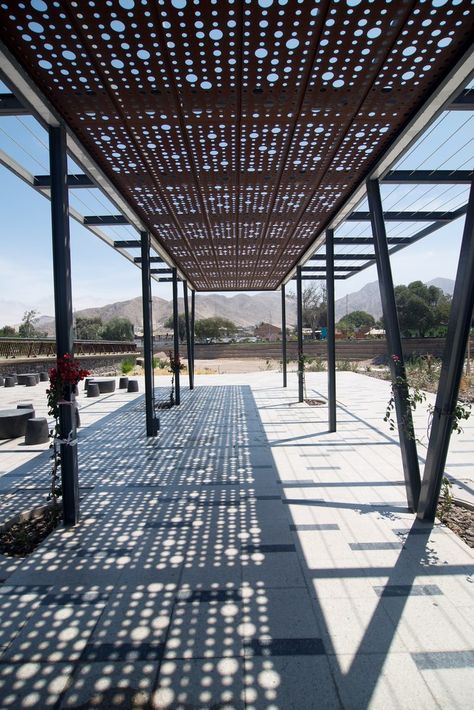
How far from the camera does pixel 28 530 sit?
12.3 feet

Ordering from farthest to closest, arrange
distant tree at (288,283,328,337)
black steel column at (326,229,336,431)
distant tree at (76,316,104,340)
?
distant tree at (288,283,328,337), distant tree at (76,316,104,340), black steel column at (326,229,336,431)

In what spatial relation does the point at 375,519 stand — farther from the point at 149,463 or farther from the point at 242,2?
the point at 242,2

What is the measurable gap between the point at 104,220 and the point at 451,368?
5476mm

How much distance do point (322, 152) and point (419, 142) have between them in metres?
0.90

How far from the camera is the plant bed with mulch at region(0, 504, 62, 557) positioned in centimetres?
340

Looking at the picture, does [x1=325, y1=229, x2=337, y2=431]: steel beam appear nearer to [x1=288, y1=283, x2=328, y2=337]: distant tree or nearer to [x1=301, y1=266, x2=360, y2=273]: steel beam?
[x1=301, y1=266, x2=360, y2=273]: steel beam

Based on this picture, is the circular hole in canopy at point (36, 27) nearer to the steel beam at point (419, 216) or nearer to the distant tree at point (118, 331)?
the steel beam at point (419, 216)

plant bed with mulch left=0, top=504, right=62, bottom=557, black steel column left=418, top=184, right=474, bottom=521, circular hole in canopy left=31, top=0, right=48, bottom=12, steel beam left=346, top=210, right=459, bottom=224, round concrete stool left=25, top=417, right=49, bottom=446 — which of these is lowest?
plant bed with mulch left=0, top=504, right=62, bottom=557

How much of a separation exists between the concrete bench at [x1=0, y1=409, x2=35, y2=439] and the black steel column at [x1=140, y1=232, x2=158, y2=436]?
2302 mm

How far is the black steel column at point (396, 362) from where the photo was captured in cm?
403

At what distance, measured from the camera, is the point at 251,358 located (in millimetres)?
39312

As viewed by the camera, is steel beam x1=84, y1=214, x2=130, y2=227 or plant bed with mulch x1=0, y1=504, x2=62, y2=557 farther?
steel beam x1=84, y1=214, x2=130, y2=227

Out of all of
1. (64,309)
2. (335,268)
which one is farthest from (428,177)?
(335,268)

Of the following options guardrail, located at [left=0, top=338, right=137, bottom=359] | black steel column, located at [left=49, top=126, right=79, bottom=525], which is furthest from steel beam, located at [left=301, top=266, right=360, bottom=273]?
guardrail, located at [left=0, top=338, right=137, bottom=359]
